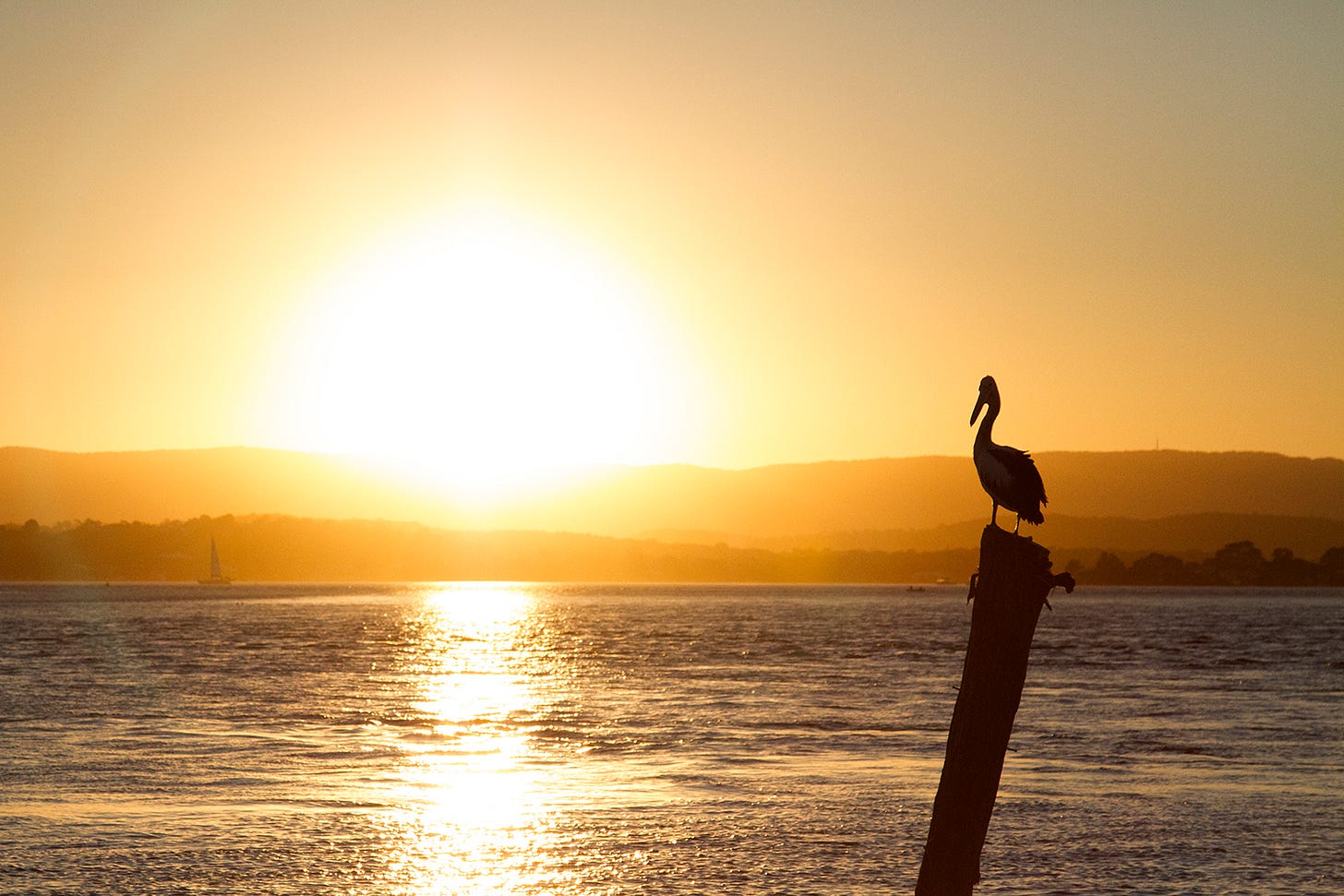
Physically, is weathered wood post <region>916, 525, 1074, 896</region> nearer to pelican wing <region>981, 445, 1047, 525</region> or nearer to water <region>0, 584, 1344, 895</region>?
pelican wing <region>981, 445, 1047, 525</region>

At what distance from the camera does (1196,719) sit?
41062 mm

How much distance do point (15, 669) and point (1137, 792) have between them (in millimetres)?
54988

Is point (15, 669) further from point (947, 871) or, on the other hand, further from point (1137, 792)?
point (947, 871)

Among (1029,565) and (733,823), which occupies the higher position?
(1029,565)

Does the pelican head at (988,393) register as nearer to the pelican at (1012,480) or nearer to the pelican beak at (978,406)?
the pelican beak at (978,406)

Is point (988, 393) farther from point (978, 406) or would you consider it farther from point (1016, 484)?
point (1016, 484)

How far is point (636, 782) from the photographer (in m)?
27.8

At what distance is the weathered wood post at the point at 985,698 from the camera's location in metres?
8.86

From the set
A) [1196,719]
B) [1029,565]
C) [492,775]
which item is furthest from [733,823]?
[1196,719]

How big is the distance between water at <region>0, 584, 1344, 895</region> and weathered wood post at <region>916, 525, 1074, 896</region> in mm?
9324

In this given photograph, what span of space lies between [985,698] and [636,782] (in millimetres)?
19491

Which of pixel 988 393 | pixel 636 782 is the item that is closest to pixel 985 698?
pixel 988 393

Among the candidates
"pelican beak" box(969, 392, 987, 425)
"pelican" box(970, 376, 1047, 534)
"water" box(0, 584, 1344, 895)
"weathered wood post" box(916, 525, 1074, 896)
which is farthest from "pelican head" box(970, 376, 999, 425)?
"water" box(0, 584, 1344, 895)

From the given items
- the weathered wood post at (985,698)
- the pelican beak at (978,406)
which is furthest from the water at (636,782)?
the weathered wood post at (985,698)
